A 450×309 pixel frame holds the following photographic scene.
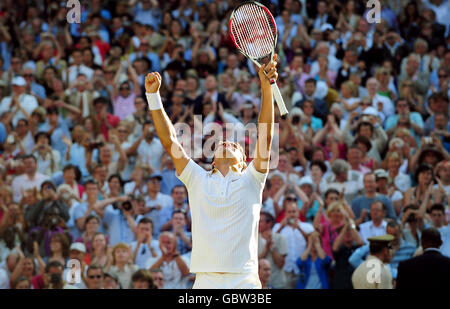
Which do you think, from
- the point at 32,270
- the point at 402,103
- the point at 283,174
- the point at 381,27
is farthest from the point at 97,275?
the point at 381,27

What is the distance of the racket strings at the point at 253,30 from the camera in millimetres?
5289

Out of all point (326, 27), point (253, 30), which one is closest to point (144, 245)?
point (253, 30)

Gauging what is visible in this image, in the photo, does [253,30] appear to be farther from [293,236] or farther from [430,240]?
[293,236]

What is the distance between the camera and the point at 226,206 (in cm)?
467

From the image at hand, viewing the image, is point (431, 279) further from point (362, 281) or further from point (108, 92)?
point (108, 92)

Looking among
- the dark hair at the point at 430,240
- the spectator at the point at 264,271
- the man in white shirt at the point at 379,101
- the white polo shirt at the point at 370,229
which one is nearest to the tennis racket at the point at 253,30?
the dark hair at the point at 430,240

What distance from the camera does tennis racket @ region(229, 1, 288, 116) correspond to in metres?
5.28

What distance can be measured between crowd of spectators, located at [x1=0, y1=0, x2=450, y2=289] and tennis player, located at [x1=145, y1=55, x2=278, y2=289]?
3937 mm

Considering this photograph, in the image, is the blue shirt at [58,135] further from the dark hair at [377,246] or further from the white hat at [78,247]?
the dark hair at [377,246]

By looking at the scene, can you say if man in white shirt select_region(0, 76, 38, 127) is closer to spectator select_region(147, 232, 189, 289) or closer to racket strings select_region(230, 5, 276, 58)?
spectator select_region(147, 232, 189, 289)

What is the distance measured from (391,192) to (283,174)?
1281 millimetres

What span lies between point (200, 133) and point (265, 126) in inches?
247

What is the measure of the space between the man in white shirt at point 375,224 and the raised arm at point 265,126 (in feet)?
15.0

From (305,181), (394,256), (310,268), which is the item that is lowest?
(310,268)
